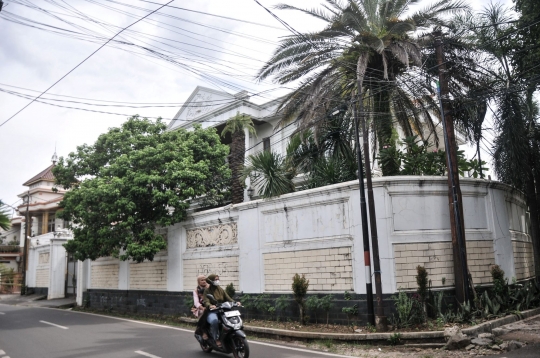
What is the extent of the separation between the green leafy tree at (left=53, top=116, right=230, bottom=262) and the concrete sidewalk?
26.3 feet

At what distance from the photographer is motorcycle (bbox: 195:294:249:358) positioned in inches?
325

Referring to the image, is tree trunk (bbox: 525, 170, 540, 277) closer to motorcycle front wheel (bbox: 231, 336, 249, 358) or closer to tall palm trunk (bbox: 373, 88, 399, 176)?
tall palm trunk (bbox: 373, 88, 399, 176)

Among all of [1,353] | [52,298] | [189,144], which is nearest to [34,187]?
[52,298]

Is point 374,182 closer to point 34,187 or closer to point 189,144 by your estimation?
point 189,144

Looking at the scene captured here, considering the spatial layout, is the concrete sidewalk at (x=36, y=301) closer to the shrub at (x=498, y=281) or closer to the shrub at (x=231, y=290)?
the shrub at (x=231, y=290)

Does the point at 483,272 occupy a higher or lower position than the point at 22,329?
higher

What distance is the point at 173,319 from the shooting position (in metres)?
16.6

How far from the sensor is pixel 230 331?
327 inches

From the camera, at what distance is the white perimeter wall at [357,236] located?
12.1 m

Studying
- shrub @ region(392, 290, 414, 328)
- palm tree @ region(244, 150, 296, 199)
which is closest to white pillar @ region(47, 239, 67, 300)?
palm tree @ region(244, 150, 296, 199)

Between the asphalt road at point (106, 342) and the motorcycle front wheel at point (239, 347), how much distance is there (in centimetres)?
88

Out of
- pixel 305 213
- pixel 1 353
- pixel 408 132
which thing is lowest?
pixel 1 353

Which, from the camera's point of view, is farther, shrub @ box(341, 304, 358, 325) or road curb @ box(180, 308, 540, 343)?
shrub @ box(341, 304, 358, 325)

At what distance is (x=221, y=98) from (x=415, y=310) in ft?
50.2
